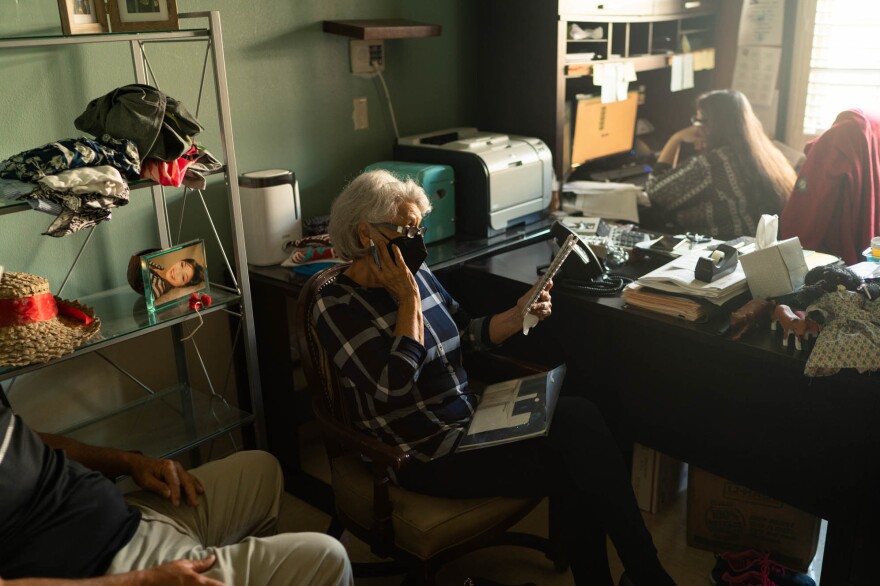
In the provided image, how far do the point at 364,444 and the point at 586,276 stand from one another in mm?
906

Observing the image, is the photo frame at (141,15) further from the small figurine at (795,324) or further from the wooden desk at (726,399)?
the small figurine at (795,324)

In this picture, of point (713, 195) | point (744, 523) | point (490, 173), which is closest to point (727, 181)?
point (713, 195)

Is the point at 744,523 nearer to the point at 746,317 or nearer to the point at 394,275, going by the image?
the point at 746,317

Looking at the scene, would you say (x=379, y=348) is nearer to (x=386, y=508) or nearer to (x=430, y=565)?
(x=386, y=508)

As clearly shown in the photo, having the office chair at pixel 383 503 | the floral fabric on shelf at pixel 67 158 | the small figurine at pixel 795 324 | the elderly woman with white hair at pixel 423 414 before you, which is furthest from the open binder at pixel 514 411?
the floral fabric on shelf at pixel 67 158

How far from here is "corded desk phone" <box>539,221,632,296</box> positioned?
2.26 m

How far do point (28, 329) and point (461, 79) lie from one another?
2.05 m

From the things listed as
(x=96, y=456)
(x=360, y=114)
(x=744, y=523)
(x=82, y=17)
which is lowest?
(x=744, y=523)

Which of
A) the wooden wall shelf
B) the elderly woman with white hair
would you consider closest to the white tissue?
the elderly woman with white hair

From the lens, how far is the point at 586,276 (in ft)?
7.53

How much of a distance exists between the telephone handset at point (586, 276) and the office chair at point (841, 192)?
2.75 ft

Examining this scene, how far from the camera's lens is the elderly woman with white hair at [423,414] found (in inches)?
70.5

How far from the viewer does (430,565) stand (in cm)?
174

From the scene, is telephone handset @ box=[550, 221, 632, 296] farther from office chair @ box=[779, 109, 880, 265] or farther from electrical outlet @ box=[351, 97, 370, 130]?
electrical outlet @ box=[351, 97, 370, 130]
